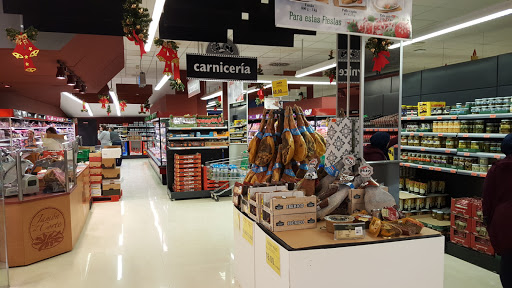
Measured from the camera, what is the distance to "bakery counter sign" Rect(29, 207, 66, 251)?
437 cm

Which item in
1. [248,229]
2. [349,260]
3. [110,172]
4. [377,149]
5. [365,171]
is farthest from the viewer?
[110,172]

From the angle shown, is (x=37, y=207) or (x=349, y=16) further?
(x=37, y=207)

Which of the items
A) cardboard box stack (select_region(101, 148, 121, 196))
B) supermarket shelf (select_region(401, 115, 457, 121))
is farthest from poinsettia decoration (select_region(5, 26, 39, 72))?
supermarket shelf (select_region(401, 115, 457, 121))

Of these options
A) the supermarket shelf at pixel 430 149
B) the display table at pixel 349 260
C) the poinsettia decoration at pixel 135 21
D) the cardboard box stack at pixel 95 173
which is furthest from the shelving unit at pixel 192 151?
the display table at pixel 349 260

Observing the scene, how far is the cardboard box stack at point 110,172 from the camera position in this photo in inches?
310

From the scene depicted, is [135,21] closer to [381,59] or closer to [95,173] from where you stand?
[381,59]

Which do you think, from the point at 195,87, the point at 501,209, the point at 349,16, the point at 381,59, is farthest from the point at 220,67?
the point at 195,87

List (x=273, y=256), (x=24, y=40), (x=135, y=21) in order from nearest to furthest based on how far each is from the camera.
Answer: (x=273, y=256), (x=135, y=21), (x=24, y=40)

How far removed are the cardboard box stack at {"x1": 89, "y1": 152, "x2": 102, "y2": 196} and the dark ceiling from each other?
14.9 ft

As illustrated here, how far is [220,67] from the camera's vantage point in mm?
5816

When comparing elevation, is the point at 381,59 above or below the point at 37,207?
above

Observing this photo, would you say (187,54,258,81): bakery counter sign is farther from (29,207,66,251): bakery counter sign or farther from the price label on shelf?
the price label on shelf

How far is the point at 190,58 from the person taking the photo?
5.54 m

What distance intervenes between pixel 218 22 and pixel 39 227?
361cm
